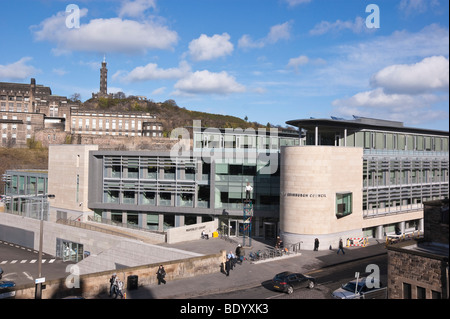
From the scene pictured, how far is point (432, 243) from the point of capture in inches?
725

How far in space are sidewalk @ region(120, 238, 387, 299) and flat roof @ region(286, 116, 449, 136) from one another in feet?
39.0

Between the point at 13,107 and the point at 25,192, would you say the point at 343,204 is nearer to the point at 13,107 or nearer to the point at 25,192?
the point at 25,192

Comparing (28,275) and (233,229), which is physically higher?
(233,229)

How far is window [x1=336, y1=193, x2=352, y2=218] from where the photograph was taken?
120 ft

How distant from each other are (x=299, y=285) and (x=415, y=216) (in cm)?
2912

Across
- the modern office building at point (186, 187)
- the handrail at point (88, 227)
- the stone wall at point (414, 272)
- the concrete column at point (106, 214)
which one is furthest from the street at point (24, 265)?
the stone wall at point (414, 272)

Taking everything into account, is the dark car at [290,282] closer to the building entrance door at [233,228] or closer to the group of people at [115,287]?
the group of people at [115,287]

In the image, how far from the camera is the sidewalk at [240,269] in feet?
77.9

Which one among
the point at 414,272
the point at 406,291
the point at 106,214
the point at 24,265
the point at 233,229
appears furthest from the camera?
the point at 106,214

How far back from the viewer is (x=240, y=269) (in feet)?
95.6

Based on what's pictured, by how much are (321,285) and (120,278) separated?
12.6m

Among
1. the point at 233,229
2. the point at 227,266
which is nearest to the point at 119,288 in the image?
the point at 227,266
